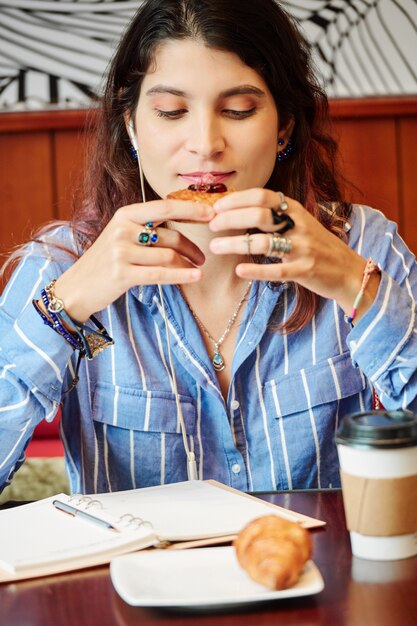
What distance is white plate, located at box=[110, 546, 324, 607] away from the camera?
809 mm

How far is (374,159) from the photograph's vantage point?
3.21m

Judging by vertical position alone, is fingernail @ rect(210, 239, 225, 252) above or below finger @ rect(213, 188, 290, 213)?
below

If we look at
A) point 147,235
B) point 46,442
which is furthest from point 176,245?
point 46,442

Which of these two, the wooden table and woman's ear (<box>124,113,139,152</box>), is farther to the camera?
woman's ear (<box>124,113,139,152</box>)

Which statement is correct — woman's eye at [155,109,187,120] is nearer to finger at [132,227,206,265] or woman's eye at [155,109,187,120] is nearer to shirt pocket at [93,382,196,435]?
finger at [132,227,206,265]

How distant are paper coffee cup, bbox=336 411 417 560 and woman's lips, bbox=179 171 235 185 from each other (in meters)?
0.61

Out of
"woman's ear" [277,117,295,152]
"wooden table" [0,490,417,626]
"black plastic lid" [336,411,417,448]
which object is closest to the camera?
"wooden table" [0,490,417,626]

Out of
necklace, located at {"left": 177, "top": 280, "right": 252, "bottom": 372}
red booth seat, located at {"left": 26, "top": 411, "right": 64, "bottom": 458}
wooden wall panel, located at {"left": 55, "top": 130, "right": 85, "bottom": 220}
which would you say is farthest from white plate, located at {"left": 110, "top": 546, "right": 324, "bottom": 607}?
wooden wall panel, located at {"left": 55, "top": 130, "right": 85, "bottom": 220}

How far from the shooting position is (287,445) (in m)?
1.50

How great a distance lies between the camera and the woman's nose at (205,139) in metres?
1.41

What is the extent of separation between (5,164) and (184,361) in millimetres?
1881

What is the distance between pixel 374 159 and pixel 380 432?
2.43 meters

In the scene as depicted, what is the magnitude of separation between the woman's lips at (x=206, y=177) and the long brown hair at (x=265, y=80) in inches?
A: 7.9

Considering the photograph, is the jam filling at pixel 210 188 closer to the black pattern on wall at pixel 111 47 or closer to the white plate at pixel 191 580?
the white plate at pixel 191 580
